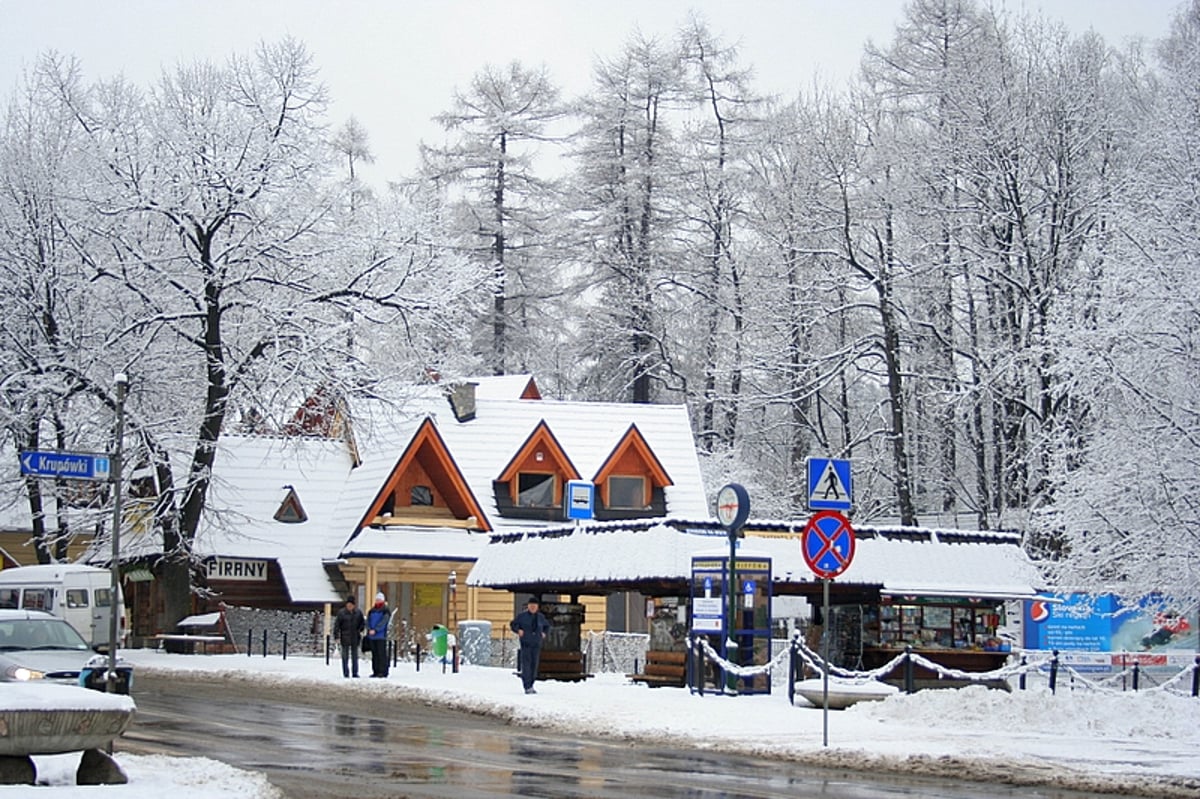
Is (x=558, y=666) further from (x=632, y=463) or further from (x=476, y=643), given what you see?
(x=632, y=463)

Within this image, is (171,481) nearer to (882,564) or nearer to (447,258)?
(447,258)

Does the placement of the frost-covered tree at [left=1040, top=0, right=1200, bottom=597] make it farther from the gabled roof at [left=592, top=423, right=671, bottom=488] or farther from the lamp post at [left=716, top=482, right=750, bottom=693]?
the gabled roof at [left=592, top=423, right=671, bottom=488]

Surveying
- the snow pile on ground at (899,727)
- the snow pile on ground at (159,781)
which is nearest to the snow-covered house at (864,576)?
the snow pile on ground at (899,727)

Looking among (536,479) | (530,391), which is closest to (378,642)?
(536,479)

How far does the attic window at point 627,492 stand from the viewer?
50875 mm

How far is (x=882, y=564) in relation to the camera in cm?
3341

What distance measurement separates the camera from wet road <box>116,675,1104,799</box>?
1553 centimetres

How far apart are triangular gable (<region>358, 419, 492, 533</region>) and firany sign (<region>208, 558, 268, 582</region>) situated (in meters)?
3.37

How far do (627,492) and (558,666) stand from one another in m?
18.4

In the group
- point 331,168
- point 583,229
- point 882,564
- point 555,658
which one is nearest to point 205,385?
point 331,168

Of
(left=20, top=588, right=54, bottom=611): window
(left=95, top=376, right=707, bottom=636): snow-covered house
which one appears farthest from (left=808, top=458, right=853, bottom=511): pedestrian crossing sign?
(left=95, top=376, right=707, bottom=636): snow-covered house

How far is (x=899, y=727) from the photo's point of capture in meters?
22.9

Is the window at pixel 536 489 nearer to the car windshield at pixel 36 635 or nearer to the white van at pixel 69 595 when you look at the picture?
the white van at pixel 69 595

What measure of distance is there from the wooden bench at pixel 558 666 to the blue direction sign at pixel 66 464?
1315 cm
